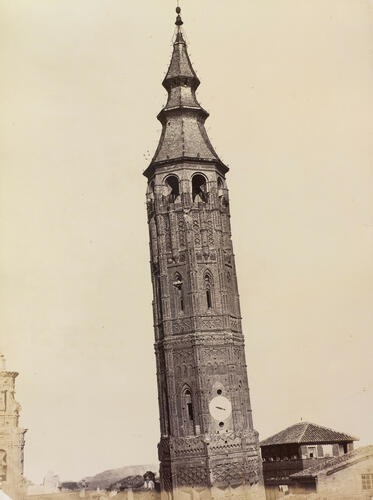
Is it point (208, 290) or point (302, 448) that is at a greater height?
point (208, 290)

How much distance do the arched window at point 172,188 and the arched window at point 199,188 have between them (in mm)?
1146

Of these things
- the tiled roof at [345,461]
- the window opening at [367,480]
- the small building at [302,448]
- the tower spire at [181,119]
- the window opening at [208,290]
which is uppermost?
the tower spire at [181,119]

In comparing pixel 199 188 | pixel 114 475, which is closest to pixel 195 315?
pixel 199 188

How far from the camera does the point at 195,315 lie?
41.6 meters

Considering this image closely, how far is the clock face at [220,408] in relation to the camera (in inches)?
1590

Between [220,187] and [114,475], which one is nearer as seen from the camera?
[220,187]

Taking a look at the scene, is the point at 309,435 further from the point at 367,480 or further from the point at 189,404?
the point at 189,404

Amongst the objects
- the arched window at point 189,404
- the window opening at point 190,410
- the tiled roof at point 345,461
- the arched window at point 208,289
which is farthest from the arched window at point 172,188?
the tiled roof at point 345,461

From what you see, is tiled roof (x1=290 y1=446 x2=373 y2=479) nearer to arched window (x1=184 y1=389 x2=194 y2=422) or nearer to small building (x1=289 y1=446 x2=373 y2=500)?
small building (x1=289 y1=446 x2=373 y2=500)

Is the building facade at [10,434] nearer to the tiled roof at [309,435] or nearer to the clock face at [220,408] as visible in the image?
the clock face at [220,408]

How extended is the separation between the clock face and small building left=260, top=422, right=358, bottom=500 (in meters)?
9.40

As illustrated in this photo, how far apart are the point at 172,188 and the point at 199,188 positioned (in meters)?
1.80

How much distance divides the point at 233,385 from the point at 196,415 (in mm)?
2771

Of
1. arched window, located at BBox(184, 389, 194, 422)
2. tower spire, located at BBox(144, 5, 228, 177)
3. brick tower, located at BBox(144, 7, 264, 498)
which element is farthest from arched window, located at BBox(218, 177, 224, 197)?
arched window, located at BBox(184, 389, 194, 422)
